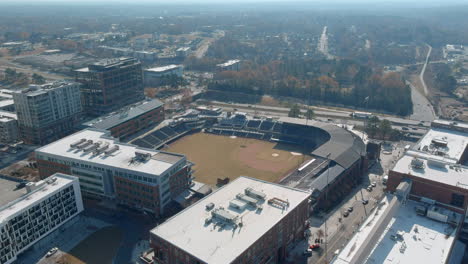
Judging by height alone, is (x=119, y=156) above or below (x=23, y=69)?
above

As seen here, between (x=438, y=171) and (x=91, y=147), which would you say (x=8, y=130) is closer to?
(x=91, y=147)

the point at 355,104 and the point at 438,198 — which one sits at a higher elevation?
the point at 438,198

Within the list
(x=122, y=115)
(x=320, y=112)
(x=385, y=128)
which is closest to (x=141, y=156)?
(x=122, y=115)

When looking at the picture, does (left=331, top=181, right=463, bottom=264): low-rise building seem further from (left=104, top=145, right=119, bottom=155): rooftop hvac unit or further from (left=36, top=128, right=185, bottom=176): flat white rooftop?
(left=104, top=145, right=119, bottom=155): rooftop hvac unit

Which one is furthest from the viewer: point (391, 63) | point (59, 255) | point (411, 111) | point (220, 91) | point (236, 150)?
point (391, 63)

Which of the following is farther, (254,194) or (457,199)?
(457,199)

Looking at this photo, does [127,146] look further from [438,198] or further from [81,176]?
[438,198]

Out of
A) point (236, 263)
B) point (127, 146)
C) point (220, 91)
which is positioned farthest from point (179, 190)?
point (220, 91)
